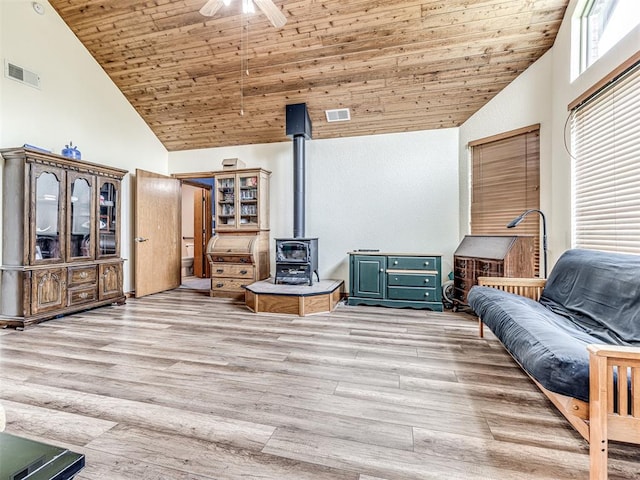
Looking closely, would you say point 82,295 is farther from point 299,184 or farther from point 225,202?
point 299,184

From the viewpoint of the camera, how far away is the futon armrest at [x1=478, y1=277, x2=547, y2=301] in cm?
294

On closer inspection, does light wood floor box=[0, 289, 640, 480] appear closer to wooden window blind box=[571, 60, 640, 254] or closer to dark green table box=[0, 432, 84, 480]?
dark green table box=[0, 432, 84, 480]

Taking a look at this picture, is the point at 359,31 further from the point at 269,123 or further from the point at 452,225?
the point at 452,225

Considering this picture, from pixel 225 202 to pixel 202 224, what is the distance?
2.58 metres

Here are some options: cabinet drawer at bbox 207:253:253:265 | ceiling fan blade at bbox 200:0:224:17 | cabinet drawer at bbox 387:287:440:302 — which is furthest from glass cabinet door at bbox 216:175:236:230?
cabinet drawer at bbox 387:287:440:302

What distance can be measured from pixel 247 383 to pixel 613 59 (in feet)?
12.5

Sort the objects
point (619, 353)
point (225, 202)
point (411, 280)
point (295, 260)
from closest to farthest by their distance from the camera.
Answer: point (619, 353), point (411, 280), point (295, 260), point (225, 202)

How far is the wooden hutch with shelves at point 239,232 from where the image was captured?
16.8 feet

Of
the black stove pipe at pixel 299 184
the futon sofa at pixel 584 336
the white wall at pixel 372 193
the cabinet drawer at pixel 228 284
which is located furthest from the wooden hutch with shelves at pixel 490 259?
the cabinet drawer at pixel 228 284

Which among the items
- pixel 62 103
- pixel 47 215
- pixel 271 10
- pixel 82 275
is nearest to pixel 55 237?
pixel 47 215

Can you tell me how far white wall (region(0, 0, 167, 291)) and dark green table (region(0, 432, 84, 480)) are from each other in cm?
433

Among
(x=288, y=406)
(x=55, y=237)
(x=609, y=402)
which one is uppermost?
(x=55, y=237)

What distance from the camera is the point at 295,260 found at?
4660 millimetres

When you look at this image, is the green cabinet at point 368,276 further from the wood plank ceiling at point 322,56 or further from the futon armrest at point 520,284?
the wood plank ceiling at point 322,56
